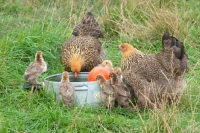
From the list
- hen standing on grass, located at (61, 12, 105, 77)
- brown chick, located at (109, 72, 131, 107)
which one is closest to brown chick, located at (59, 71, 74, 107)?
brown chick, located at (109, 72, 131, 107)

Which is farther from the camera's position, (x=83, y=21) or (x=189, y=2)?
(x=189, y=2)

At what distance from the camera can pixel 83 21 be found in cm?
852

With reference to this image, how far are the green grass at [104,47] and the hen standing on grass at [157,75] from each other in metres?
0.21

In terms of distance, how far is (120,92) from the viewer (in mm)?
6516

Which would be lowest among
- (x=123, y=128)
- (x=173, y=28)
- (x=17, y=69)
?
(x=123, y=128)

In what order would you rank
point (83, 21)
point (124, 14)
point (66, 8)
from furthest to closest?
point (66, 8) < point (124, 14) < point (83, 21)

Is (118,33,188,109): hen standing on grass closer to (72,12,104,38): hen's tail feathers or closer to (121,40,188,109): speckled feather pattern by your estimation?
(121,40,188,109): speckled feather pattern

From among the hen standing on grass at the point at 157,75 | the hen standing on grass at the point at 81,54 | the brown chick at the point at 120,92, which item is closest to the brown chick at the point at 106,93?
the brown chick at the point at 120,92

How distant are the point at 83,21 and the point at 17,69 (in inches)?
57.1

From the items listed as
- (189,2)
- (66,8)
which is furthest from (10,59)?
(189,2)

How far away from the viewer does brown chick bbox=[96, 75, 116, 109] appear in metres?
6.54

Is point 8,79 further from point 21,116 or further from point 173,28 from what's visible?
point 173,28

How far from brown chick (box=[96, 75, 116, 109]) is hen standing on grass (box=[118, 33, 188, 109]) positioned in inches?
12.7

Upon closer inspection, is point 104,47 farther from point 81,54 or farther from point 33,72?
point 33,72
